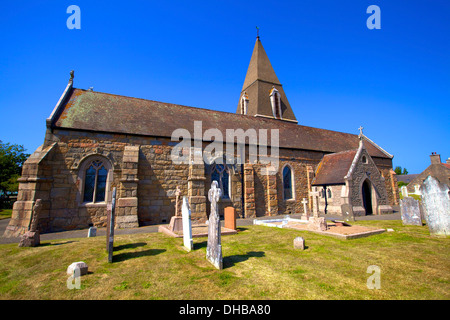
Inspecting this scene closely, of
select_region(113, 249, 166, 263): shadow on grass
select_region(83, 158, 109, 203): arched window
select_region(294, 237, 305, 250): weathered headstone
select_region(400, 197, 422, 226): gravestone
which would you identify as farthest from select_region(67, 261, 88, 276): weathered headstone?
select_region(400, 197, 422, 226): gravestone

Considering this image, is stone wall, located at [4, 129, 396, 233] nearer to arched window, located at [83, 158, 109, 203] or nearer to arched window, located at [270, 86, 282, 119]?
arched window, located at [83, 158, 109, 203]

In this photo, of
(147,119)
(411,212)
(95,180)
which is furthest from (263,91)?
(95,180)

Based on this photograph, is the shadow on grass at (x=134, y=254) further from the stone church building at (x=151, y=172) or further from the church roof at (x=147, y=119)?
the church roof at (x=147, y=119)

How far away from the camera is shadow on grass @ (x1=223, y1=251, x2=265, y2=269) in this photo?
569cm

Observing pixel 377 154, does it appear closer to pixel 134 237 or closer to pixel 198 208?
pixel 198 208

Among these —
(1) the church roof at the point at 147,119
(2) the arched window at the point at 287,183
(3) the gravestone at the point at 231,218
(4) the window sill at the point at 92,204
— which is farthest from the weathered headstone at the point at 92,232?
(2) the arched window at the point at 287,183

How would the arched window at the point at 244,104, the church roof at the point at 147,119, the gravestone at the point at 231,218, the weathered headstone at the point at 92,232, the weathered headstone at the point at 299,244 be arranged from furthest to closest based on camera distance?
the arched window at the point at 244,104
the church roof at the point at 147,119
the gravestone at the point at 231,218
the weathered headstone at the point at 92,232
the weathered headstone at the point at 299,244

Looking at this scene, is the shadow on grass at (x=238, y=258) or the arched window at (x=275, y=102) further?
the arched window at (x=275, y=102)

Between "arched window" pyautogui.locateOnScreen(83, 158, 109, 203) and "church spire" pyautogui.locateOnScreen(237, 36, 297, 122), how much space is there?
58.8 ft

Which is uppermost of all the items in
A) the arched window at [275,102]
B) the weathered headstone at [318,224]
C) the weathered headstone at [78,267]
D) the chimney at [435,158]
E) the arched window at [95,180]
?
the arched window at [275,102]

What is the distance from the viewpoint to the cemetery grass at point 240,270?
4059mm

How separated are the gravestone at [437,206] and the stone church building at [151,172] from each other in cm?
421

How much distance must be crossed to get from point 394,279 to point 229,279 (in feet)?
11.3
